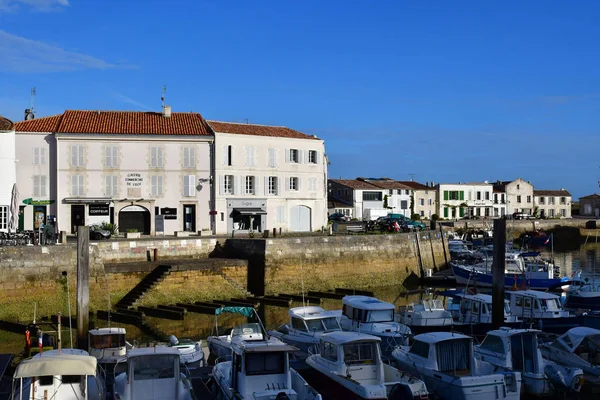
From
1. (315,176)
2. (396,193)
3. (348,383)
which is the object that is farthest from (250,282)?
(396,193)

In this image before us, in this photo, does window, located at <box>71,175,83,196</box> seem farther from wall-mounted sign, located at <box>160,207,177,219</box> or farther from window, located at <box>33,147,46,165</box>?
wall-mounted sign, located at <box>160,207,177,219</box>

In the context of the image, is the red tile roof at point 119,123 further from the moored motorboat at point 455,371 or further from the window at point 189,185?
the moored motorboat at point 455,371

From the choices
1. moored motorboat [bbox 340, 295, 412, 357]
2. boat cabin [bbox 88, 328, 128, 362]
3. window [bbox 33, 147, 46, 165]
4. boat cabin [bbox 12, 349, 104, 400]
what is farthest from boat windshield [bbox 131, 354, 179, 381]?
window [bbox 33, 147, 46, 165]

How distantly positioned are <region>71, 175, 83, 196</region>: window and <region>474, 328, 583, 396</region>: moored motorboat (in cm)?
3192

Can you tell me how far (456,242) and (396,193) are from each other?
25270 mm

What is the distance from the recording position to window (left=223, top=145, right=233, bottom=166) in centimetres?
4859

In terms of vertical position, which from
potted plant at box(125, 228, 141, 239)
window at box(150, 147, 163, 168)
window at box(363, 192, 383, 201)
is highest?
window at box(150, 147, 163, 168)

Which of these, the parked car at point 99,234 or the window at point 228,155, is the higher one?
the window at point 228,155

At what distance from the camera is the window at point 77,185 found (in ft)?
151

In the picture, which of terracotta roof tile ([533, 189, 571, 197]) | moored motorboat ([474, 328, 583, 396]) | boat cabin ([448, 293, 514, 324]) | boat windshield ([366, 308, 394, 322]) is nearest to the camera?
moored motorboat ([474, 328, 583, 396])

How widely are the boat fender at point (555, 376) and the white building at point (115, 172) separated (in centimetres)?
3080

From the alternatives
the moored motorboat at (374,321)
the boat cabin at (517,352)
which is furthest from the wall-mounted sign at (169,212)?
the boat cabin at (517,352)

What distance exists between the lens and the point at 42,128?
152 feet

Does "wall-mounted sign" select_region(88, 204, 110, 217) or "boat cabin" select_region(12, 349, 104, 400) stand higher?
"wall-mounted sign" select_region(88, 204, 110, 217)
